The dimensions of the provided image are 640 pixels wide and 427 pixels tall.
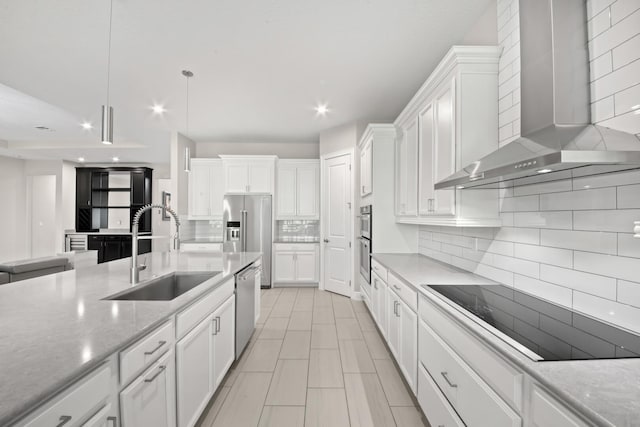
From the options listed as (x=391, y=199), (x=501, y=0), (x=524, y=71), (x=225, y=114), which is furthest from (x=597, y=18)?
(x=225, y=114)

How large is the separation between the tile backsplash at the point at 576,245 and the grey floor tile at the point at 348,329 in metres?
1.62

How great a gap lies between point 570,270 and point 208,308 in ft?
6.51

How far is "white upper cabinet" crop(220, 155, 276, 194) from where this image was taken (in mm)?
5152

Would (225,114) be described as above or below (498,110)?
above

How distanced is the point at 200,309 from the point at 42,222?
826 centimetres

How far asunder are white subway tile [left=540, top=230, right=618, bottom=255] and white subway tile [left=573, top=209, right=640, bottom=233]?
3 cm

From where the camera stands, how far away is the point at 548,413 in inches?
30.2

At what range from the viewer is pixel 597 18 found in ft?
4.07

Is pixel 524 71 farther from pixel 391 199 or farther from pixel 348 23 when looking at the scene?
pixel 391 199

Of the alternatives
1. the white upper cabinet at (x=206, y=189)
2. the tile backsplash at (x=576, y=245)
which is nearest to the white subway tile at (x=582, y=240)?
the tile backsplash at (x=576, y=245)

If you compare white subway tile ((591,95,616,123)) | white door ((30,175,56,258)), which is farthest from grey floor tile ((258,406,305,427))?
white door ((30,175,56,258))

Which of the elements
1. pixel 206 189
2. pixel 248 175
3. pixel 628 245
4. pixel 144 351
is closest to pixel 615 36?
pixel 628 245

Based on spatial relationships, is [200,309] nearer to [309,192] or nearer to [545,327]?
[545,327]

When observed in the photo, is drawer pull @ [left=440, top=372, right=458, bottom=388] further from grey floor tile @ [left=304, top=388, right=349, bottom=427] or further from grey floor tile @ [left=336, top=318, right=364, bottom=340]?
grey floor tile @ [left=336, top=318, right=364, bottom=340]
